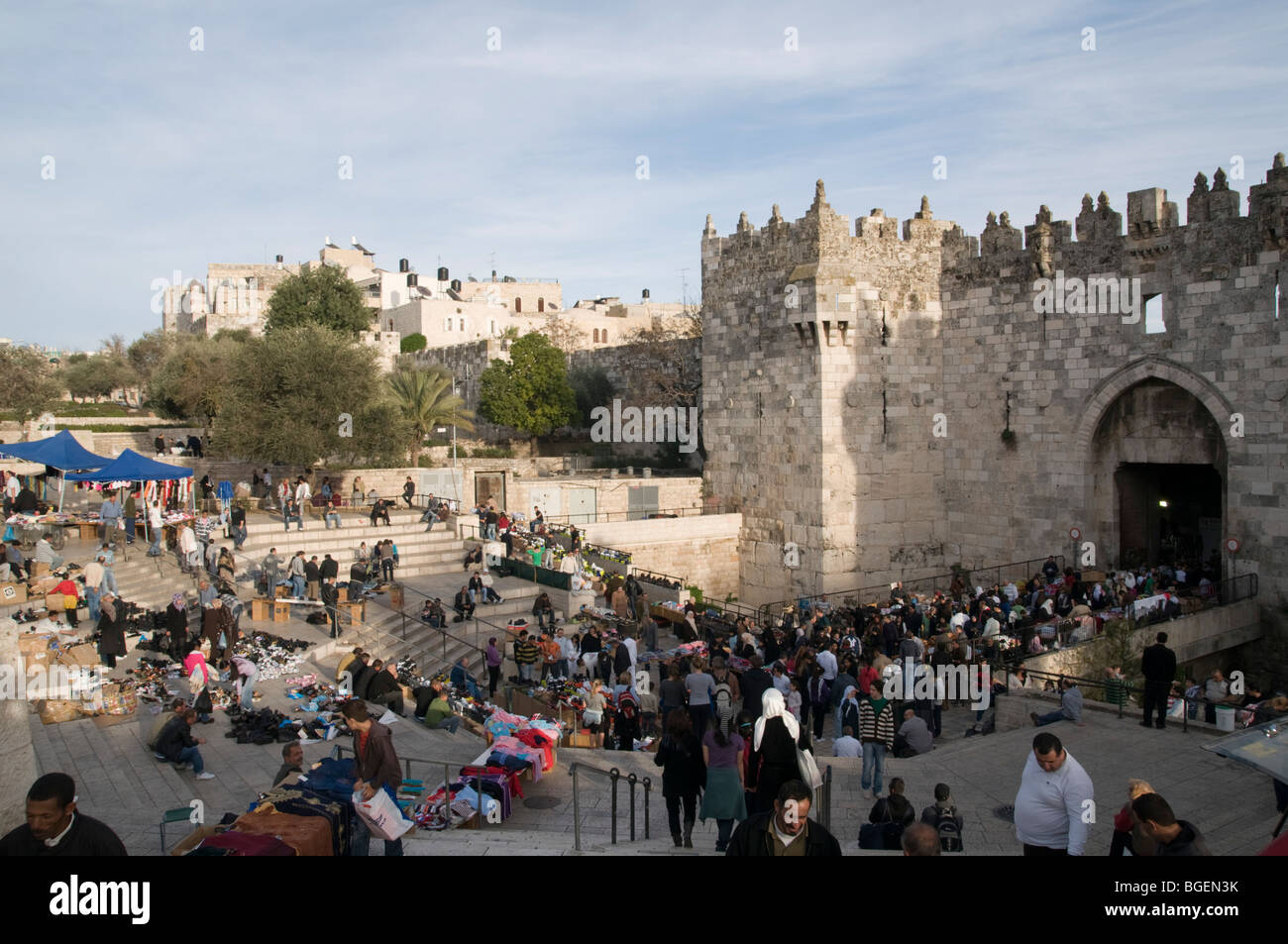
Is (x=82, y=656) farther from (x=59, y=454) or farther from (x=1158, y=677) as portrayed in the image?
(x=1158, y=677)

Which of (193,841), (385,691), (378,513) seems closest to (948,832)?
(193,841)

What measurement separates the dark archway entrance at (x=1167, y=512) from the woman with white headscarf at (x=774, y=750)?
52.0ft

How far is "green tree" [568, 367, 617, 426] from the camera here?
1384 inches

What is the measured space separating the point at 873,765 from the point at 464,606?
30.2 ft

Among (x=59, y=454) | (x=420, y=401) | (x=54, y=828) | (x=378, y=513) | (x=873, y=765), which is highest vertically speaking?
(x=420, y=401)

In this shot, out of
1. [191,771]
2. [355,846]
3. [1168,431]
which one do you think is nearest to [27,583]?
[191,771]

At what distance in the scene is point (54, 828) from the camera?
3963mm

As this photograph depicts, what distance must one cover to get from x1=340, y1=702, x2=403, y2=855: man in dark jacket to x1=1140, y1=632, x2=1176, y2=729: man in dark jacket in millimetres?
7732

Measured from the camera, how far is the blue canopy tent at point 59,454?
19.0 metres

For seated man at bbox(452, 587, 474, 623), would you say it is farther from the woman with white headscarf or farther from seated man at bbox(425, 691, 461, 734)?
the woman with white headscarf

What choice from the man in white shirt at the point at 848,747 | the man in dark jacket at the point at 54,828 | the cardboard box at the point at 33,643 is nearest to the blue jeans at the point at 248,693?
the cardboard box at the point at 33,643

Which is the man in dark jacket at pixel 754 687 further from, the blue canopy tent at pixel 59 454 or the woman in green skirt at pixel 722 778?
the blue canopy tent at pixel 59 454

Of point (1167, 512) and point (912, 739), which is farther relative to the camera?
point (1167, 512)
